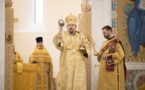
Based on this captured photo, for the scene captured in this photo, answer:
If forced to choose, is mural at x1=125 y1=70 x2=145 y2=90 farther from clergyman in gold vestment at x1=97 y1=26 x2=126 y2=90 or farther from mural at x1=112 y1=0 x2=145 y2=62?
clergyman in gold vestment at x1=97 y1=26 x2=126 y2=90

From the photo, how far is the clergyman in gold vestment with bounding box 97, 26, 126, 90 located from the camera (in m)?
8.00

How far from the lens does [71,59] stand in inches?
320

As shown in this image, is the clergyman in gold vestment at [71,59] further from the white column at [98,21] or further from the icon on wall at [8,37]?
the white column at [98,21]

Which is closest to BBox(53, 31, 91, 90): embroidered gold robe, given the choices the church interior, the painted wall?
the church interior

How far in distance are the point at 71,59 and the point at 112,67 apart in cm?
110

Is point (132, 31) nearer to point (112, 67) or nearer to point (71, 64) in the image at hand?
point (112, 67)

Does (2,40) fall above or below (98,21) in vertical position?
below

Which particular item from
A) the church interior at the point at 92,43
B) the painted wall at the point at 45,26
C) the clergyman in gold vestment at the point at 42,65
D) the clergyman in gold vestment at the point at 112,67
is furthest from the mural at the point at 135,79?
the painted wall at the point at 45,26

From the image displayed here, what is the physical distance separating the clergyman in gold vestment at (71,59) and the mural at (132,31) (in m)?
2.21

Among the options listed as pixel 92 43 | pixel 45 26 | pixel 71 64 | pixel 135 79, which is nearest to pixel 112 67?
pixel 92 43

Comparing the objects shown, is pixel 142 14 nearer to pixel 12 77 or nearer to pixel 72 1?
pixel 12 77

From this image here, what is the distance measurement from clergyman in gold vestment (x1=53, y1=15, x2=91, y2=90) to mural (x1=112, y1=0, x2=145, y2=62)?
221cm

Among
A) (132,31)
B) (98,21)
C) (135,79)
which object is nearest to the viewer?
(135,79)

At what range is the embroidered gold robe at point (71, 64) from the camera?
8.02 metres
